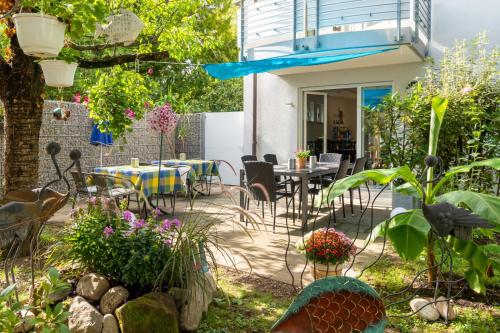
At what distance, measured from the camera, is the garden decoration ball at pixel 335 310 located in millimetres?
2004

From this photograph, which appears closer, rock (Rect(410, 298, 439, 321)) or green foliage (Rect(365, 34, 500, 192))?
rock (Rect(410, 298, 439, 321))

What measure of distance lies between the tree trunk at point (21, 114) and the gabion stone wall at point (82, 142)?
278cm

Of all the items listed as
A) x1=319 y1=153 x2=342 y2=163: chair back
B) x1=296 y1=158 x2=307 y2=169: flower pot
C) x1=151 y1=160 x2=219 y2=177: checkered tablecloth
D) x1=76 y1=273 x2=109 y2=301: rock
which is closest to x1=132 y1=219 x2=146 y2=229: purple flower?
x1=76 y1=273 x2=109 y2=301: rock

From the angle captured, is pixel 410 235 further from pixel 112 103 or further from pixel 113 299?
pixel 112 103

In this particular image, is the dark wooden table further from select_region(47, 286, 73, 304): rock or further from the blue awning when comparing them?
select_region(47, 286, 73, 304): rock

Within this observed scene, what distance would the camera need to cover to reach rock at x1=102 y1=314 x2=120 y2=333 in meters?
2.71

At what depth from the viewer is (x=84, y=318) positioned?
2.70 m

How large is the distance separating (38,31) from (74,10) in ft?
1.04

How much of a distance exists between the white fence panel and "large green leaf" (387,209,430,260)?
9566 millimetres

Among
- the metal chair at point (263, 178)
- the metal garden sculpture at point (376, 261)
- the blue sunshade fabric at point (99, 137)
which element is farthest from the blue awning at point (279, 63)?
the metal garden sculpture at point (376, 261)

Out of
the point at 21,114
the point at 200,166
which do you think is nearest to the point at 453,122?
the point at 21,114

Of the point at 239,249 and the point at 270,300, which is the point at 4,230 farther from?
the point at 239,249

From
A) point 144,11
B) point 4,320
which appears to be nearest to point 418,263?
point 4,320

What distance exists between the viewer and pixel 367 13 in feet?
28.6
